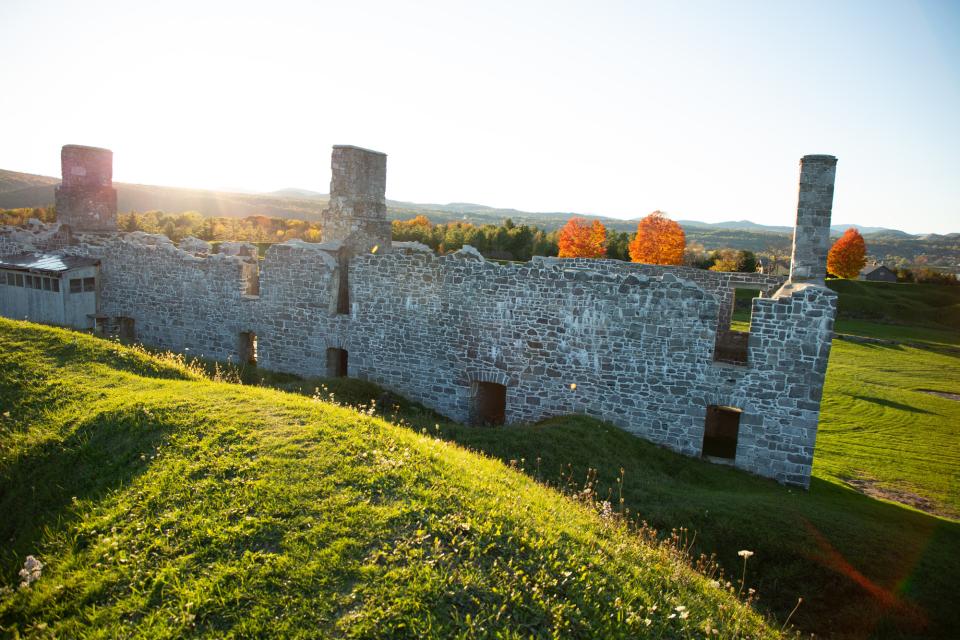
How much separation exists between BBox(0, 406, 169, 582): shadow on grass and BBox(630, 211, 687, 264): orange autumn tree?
58.4 meters

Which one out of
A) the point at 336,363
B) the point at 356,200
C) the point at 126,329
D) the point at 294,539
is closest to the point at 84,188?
the point at 126,329

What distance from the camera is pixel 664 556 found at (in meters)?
7.35

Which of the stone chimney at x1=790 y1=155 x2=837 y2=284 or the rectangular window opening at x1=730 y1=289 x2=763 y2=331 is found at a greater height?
the stone chimney at x1=790 y1=155 x2=837 y2=284

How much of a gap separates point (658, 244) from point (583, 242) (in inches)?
308

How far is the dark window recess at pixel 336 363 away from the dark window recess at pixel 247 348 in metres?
2.89

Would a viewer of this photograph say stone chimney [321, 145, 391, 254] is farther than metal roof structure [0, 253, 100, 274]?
No

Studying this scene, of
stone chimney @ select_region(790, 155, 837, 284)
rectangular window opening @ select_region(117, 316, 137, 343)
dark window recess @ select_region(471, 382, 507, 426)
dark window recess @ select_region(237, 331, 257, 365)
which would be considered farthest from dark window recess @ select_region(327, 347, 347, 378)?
stone chimney @ select_region(790, 155, 837, 284)

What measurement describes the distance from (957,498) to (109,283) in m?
25.0

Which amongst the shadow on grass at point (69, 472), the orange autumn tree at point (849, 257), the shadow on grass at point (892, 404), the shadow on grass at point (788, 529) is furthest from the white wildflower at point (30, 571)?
the orange autumn tree at point (849, 257)

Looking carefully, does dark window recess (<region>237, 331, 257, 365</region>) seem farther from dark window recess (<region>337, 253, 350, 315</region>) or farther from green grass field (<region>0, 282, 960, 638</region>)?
green grass field (<region>0, 282, 960, 638</region>)

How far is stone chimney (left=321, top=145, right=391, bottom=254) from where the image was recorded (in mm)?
16844

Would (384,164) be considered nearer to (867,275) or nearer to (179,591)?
(179,591)

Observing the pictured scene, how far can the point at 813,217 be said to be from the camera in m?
14.1

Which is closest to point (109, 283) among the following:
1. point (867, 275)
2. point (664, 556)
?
point (664, 556)
